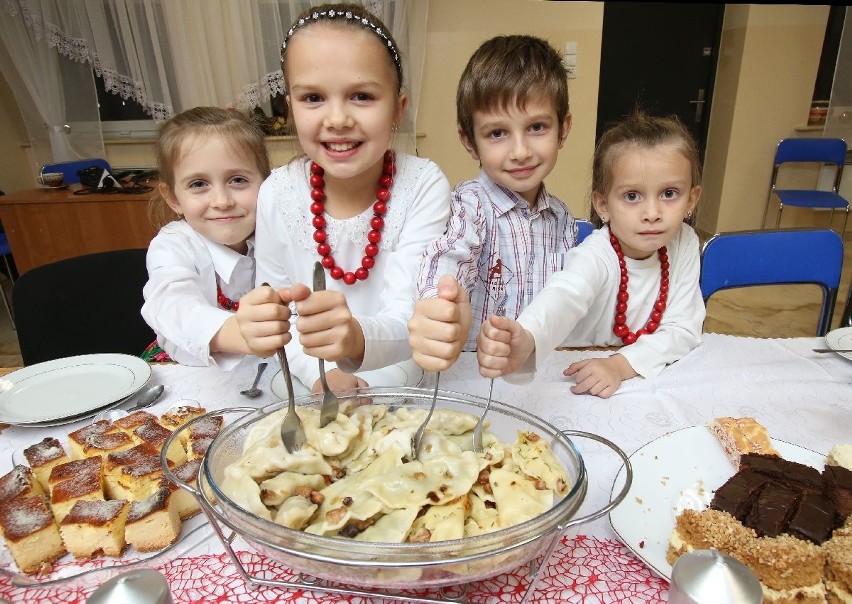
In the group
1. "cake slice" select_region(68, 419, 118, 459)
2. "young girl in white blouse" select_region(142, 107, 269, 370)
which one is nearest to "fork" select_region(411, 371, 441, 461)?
"cake slice" select_region(68, 419, 118, 459)

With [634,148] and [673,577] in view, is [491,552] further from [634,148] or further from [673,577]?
[634,148]

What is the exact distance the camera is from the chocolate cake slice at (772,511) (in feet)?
1.97

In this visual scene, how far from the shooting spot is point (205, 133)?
1.17 metres

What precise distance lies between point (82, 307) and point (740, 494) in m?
1.51

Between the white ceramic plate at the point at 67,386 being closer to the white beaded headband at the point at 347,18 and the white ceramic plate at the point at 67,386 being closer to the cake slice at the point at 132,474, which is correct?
the cake slice at the point at 132,474

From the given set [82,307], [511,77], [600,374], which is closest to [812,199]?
[511,77]

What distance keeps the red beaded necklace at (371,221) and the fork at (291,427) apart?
1.62ft

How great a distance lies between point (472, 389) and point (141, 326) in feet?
3.34

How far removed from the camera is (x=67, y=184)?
3.39 m

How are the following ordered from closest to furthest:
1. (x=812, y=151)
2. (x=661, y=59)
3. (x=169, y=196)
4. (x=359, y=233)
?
(x=359, y=233), (x=169, y=196), (x=812, y=151), (x=661, y=59)

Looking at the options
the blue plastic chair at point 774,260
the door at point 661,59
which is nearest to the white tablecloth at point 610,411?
the blue plastic chair at point 774,260

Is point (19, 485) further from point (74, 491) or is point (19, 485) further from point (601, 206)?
point (601, 206)

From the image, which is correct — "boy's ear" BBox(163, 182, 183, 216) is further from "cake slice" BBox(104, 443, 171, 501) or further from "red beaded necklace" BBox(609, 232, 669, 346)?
"red beaded necklace" BBox(609, 232, 669, 346)

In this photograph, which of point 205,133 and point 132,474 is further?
point 205,133
